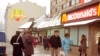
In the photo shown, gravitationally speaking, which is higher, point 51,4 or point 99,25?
point 51,4

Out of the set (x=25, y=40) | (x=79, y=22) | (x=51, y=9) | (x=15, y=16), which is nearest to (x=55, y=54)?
(x=25, y=40)

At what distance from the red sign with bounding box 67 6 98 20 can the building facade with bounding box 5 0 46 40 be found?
70467 mm

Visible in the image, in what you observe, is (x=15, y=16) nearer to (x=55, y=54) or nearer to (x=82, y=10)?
(x=82, y=10)

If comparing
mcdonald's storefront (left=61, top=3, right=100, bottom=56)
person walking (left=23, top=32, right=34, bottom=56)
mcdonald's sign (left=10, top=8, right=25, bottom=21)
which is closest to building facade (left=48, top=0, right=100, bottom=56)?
mcdonald's storefront (left=61, top=3, right=100, bottom=56)

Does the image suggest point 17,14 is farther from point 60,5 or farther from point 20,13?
point 60,5

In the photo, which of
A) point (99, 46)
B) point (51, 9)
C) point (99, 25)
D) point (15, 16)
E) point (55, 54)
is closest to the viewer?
point (55, 54)

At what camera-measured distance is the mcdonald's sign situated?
100188mm

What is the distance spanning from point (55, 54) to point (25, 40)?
388cm

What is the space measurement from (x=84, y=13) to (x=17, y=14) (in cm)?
7606

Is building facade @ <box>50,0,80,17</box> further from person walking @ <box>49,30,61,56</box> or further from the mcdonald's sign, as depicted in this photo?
person walking @ <box>49,30,61,56</box>

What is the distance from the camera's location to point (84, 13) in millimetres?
27609

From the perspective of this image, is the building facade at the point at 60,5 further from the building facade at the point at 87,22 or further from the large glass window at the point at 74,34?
the building facade at the point at 87,22

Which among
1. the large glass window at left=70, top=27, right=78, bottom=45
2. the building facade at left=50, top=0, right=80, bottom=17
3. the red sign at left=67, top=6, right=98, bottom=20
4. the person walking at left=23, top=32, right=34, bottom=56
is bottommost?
the person walking at left=23, top=32, right=34, bottom=56

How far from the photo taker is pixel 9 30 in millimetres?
103125
